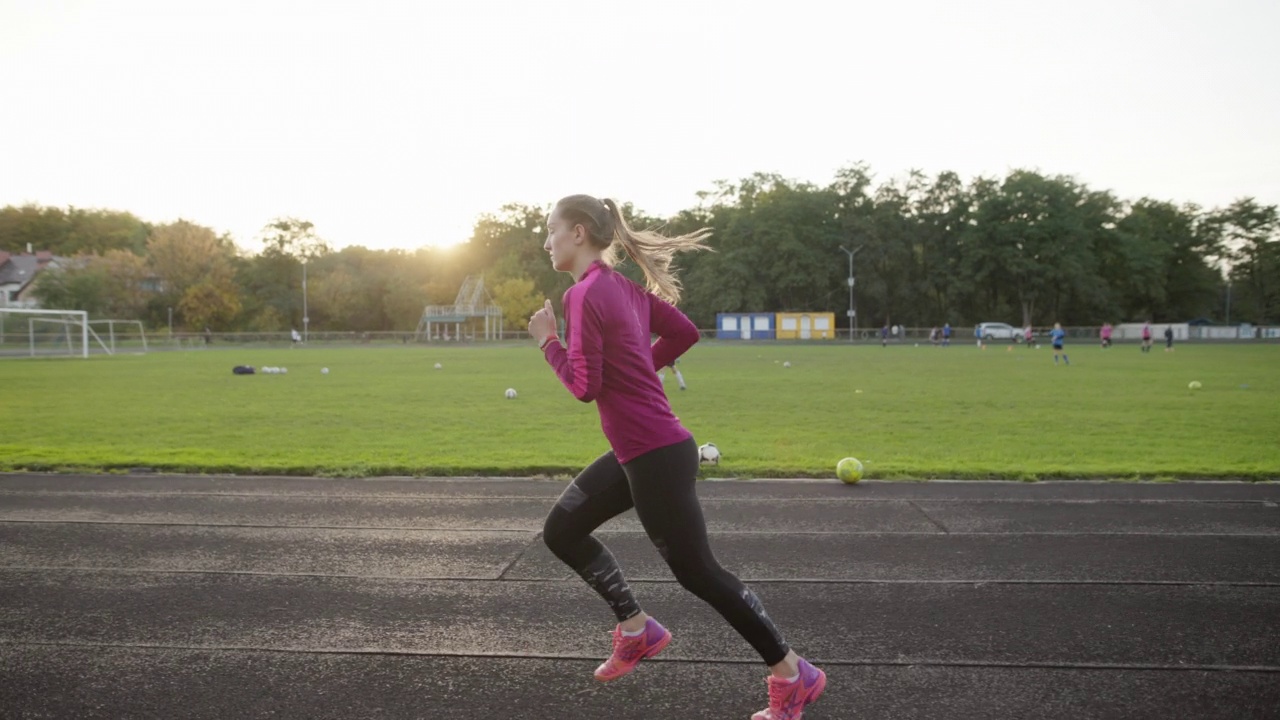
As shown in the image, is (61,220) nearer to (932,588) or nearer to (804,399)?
(804,399)

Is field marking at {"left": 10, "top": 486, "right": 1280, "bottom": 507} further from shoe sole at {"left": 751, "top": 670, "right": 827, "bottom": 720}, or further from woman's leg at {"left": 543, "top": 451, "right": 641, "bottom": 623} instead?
shoe sole at {"left": 751, "top": 670, "right": 827, "bottom": 720}

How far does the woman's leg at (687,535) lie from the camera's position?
333 cm

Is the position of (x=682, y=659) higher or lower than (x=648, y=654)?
lower

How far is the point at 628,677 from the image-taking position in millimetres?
4000

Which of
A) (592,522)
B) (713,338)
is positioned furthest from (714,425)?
(713,338)

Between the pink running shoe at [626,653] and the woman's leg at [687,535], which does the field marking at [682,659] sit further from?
the woman's leg at [687,535]

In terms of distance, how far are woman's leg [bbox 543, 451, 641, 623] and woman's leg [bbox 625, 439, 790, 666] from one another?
279 mm

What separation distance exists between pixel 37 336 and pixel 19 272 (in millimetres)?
59501

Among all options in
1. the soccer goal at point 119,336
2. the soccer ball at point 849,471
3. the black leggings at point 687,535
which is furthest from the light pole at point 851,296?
the black leggings at point 687,535

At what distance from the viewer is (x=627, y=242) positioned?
3627 mm

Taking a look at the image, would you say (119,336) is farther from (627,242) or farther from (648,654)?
(627,242)

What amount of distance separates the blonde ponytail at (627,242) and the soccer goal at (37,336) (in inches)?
1905

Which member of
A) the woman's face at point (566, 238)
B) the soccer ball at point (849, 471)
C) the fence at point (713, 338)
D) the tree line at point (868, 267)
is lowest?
the soccer ball at point (849, 471)

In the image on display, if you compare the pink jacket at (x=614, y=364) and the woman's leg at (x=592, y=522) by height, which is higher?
the pink jacket at (x=614, y=364)
